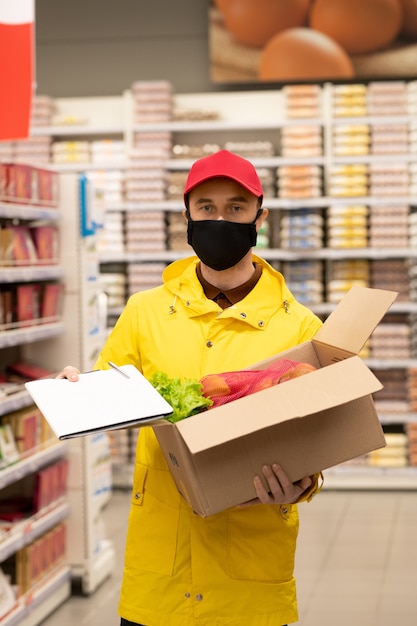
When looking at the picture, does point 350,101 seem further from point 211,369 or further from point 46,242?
point 211,369

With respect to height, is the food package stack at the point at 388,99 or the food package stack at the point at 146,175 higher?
the food package stack at the point at 388,99

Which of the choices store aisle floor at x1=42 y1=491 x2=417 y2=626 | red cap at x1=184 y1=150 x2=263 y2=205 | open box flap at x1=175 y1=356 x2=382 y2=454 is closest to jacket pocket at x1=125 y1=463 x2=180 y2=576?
open box flap at x1=175 y1=356 x2=382 y2=454

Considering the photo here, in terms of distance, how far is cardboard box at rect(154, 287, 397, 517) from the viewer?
6.59 ft

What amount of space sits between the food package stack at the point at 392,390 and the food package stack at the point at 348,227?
112 cm

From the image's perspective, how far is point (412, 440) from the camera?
8234 mm

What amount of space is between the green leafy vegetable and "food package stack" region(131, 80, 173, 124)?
654 cm

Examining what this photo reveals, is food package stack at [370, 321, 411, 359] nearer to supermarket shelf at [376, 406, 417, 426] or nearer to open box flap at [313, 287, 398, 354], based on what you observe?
supermarket shelf at [376, 406, 417, 426]

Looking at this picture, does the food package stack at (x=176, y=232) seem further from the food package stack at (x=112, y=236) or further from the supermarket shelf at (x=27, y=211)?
the supermarket shelf at (x=27, y=211)

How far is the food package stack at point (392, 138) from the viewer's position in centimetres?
828

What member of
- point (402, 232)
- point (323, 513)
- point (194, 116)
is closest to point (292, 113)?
point (194, 116)

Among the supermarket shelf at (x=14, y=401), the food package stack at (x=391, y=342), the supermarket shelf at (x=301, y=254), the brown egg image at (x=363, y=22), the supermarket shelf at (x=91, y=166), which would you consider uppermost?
the brown egg image at (x=363, y=22)

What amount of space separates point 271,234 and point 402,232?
1228mm

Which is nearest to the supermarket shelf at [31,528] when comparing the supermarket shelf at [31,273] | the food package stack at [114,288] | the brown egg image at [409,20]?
the supermarket shelf at [31,273]

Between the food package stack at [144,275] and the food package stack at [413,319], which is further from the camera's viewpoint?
the food package stack at [144,275]
